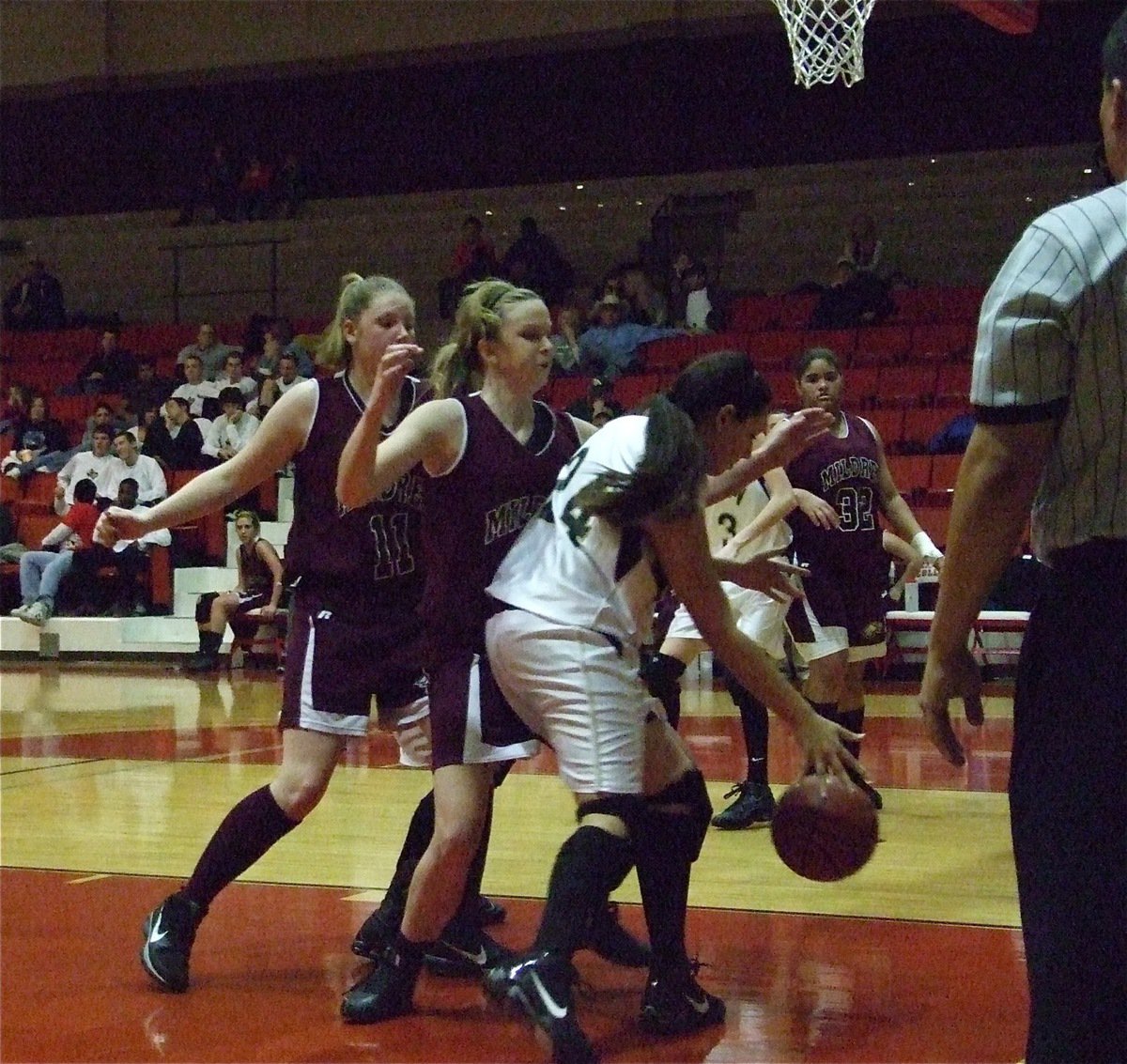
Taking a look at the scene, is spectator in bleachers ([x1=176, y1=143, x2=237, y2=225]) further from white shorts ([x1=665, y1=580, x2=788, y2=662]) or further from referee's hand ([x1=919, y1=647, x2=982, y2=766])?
referee's hand ([x1=919, y1=647, x2=982, y2=766])

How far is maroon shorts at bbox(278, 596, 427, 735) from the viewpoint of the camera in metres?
3.72

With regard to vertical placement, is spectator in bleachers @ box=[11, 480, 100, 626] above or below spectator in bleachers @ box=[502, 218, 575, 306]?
below

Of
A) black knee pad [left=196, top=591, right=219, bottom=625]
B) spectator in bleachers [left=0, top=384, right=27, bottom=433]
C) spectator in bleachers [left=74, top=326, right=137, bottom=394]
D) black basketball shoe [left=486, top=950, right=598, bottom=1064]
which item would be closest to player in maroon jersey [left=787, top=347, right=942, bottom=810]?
black basketball shoe [left=486, top=950, right=598, bottom=1064]

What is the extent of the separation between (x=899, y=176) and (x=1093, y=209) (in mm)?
15655

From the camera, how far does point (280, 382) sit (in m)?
15.0

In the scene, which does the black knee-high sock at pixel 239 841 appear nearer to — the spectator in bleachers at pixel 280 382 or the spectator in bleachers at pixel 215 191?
the spectator in bleachers at pixel 280 382

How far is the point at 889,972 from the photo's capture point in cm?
371

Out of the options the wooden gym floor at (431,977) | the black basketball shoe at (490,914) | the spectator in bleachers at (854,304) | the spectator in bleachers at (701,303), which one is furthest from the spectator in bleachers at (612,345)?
the black basketball shoe at (490,914)

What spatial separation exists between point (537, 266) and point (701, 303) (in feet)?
6.09

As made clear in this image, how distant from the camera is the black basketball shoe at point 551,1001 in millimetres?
2893

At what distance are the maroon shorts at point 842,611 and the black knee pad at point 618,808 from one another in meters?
2.84

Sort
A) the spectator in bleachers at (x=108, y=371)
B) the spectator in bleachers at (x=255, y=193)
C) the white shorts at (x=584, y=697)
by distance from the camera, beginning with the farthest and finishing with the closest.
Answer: the spectator in bleachers at (x=255, y=193) → the spectator in bleachers at (x=108, y=371) → the white shorts at (x=584, y=697)

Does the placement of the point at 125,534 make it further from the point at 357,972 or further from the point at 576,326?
the point at 576,326

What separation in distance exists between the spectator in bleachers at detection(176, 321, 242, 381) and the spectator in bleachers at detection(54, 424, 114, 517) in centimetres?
203
